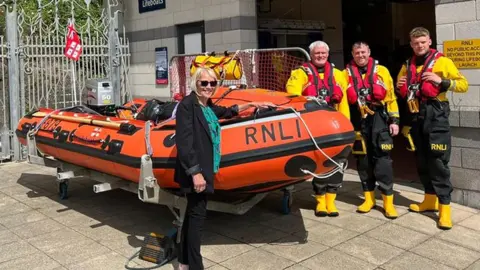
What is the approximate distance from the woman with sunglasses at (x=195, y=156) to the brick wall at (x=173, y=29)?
409 cm

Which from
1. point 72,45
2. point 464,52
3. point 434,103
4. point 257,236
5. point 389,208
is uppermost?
point 72,45

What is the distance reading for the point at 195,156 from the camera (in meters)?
3.25

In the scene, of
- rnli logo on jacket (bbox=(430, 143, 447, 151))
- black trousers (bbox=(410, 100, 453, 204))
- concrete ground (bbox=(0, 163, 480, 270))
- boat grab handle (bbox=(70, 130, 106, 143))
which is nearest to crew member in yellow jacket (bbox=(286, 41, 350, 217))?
concrete ground (bbox=(0, 163, 480, 270))

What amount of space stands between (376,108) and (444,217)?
3.87 ft

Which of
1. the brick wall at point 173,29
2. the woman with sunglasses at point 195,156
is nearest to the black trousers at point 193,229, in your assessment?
the woman with sunglasses at point 195,156

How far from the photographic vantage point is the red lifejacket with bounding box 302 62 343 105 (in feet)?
15.1

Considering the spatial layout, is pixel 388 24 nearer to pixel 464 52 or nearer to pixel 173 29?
pixel 173 29

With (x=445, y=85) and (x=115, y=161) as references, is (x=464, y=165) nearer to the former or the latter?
(x=445, y=85)

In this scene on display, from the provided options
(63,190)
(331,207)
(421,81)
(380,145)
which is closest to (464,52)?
(421,81)

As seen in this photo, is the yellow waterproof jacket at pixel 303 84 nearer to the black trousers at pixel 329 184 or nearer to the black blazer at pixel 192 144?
Result: the black trousers at pixel 329 184

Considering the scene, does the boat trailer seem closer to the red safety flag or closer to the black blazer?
the black blazer

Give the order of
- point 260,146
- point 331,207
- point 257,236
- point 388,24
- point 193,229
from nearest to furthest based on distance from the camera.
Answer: point 193,229
point 260,146
point 257,236
point 331,207
point 388,24

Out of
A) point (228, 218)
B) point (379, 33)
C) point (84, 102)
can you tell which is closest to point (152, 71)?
Answer: point (84, 102)

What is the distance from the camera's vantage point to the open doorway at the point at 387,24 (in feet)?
41.0
